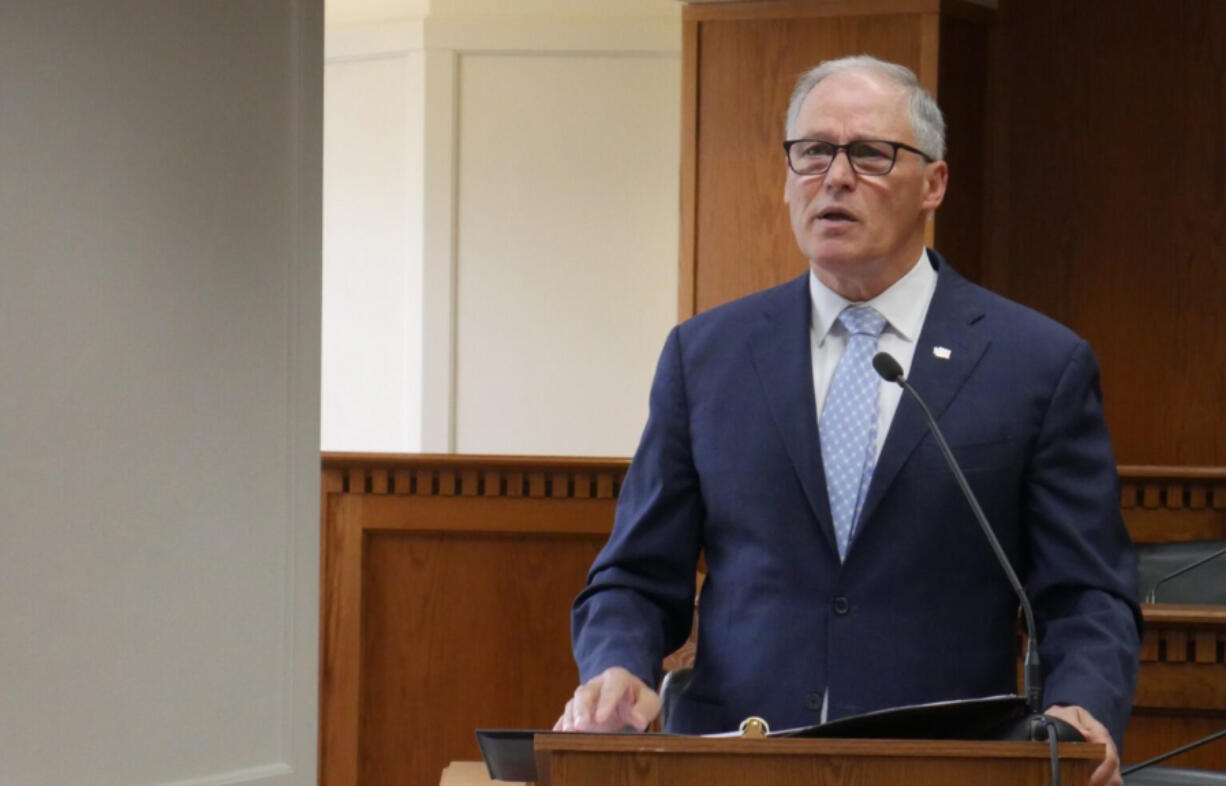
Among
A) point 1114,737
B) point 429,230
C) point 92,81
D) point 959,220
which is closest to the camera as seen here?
point 1114,737

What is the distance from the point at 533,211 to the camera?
7.69m

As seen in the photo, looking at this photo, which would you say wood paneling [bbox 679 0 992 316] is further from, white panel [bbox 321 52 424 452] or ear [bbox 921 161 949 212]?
ear [bbox 921 161 949 212]

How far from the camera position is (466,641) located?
4.48 meters

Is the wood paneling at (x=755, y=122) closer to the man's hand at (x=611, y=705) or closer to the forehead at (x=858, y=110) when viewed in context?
the forehead at (x=858, y=110)

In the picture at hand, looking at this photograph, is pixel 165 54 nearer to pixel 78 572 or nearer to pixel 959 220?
pixel 78 572

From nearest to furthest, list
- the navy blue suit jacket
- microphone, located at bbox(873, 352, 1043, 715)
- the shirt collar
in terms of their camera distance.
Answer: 1. microphone, located at bbox(873, 352, 1043, 715)
2. the navy blue suit jacket
3. the shirt collar

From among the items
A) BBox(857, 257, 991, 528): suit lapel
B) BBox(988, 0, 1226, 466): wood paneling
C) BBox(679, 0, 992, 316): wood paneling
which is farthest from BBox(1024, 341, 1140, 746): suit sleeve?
BBox(988, 0, 1226, 466): wood paneling

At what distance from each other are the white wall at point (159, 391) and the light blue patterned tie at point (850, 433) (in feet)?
5.42

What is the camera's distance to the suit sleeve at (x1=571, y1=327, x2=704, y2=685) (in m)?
2.05

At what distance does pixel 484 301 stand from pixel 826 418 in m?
5.75

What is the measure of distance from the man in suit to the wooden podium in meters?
0.42

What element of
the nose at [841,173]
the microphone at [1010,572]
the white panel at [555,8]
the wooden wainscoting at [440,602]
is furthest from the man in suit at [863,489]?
the white panel at [555,8]

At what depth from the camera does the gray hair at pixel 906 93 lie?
206 cm

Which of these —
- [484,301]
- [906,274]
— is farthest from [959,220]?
[906,274]
